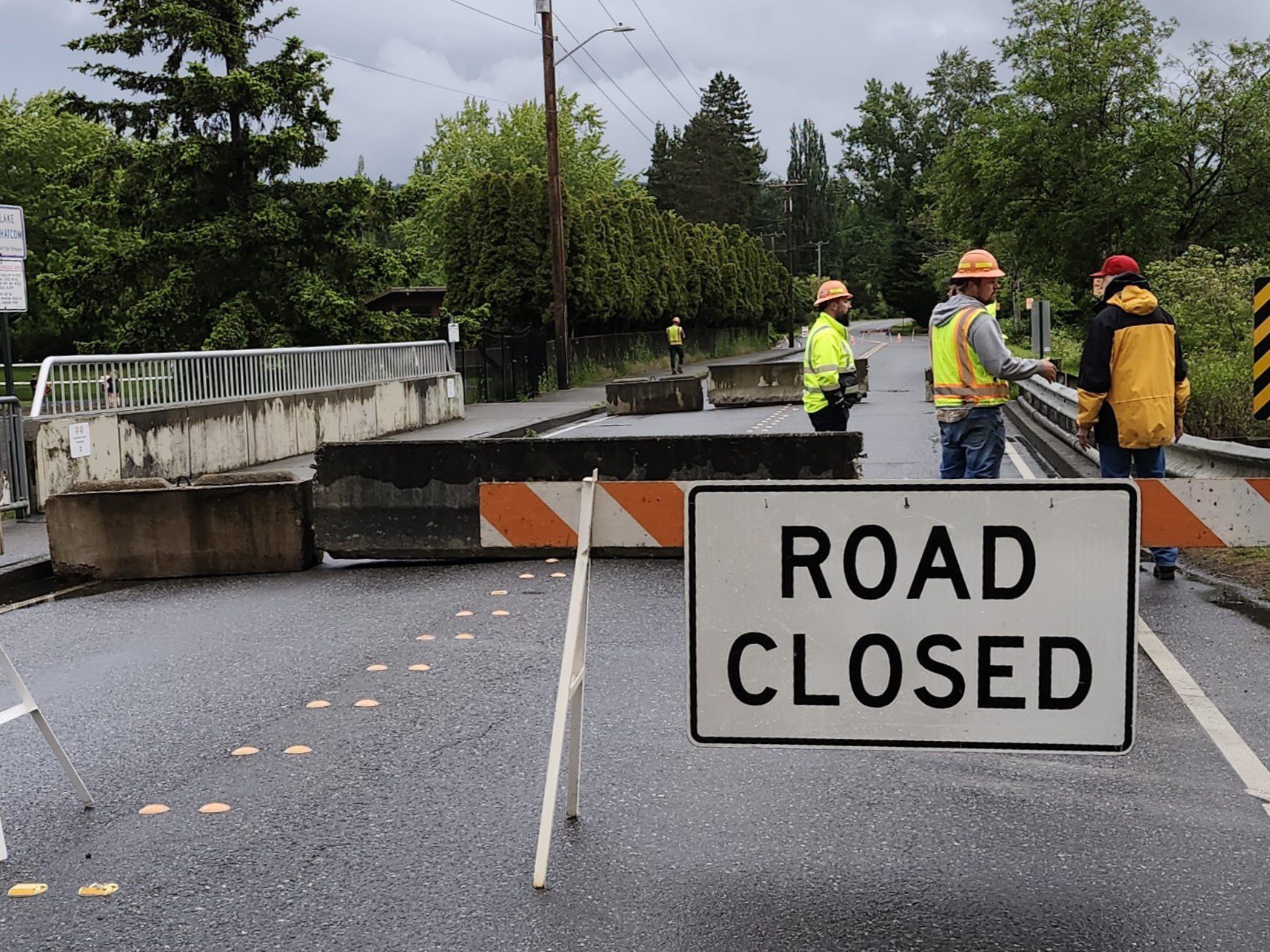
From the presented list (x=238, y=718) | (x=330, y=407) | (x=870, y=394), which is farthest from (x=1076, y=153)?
(x=238, y=718)

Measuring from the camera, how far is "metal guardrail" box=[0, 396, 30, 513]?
14586mm

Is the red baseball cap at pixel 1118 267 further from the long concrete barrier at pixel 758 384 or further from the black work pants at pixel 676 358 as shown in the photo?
the black work pants at pixel 676 358

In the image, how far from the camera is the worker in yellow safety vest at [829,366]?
1216 cm

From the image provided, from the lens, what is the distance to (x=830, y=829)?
16.6 ft

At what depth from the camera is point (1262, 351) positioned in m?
12.0

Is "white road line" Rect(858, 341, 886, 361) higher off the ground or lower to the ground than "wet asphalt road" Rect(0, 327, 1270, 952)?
lower

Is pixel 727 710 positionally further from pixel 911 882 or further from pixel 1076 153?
pixel 1076 153

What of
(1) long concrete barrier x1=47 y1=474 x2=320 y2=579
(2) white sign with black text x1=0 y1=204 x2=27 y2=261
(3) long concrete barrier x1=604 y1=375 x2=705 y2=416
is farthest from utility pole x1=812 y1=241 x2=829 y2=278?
(1) long concrete barrier x1=47 y1=474 x2=320 y2=579

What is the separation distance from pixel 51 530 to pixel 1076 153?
50149 millimetres

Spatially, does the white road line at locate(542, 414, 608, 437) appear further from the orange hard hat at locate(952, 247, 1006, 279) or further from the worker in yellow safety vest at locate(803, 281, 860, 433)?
the orange hard hat at locate(952, 247, 1006, 279)

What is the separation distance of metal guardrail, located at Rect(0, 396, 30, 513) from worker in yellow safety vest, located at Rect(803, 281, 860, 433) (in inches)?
299

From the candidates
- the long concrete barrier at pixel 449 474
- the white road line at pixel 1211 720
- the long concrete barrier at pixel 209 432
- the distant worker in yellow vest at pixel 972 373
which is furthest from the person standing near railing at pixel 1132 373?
the long concrete barrier at pixel 209 432

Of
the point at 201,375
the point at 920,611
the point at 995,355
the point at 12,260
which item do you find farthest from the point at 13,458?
the point at 920,611

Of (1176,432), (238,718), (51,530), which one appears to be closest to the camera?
(238,718)
